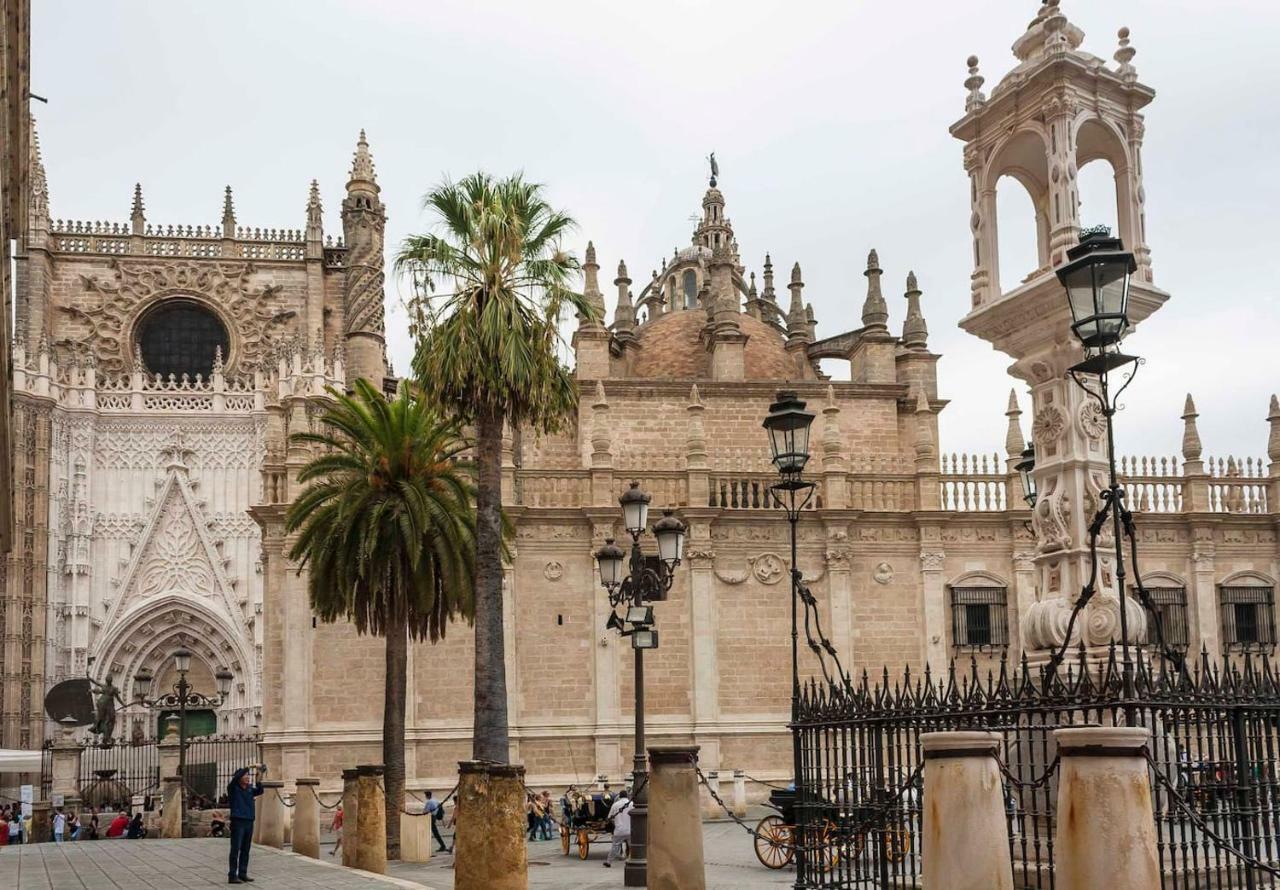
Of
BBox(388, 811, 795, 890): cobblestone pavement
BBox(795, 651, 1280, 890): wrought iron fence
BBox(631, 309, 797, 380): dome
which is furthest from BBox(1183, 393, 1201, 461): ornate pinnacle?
BBox(795, 651, 1280, 890): wrought iron fence

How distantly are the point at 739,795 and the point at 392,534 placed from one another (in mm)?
9233

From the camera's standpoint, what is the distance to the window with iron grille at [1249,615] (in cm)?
3128

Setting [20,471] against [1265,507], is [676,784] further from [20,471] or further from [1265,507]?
[20,471]

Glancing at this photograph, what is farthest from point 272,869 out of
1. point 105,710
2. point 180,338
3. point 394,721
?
point 180,338

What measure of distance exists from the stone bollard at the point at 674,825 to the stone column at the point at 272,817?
1313 cm

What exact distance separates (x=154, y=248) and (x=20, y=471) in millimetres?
12032

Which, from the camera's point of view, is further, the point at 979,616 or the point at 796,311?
the point at 796,311

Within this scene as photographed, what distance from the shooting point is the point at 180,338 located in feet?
176

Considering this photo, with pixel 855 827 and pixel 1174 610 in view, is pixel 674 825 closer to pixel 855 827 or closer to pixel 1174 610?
pixel 855 827

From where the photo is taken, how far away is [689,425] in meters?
31.8

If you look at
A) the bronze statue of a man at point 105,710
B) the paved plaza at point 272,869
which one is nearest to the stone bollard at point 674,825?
the paved plaza at point 272,869

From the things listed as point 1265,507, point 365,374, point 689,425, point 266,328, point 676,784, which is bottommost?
point 676,784

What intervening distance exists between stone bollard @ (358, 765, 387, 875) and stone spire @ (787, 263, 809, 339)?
2365cm

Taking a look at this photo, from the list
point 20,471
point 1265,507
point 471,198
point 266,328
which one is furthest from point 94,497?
point 1265,507
